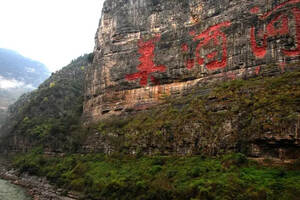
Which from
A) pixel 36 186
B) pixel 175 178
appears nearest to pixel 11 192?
pixel 36 186

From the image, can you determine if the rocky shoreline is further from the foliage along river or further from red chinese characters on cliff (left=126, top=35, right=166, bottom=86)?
red chinese characters on cliff (left=126, top=35, right=166, bottom=86)

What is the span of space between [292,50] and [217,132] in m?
6.95

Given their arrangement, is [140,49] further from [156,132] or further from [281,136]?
[281,136]

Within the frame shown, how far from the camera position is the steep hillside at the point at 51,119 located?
1230 inches

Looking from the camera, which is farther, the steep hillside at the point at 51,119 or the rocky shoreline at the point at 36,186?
the steep hillside at the point at 51,119

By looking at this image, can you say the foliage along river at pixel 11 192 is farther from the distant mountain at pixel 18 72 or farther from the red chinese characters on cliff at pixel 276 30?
the distant mountain at pixel 18 72

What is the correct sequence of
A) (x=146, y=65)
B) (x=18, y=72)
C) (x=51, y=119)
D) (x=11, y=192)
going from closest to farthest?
1. (x=11, y=192)
2. (x=146, y=65)
3. (x=51, y=119)
4. (x=18, y=72)

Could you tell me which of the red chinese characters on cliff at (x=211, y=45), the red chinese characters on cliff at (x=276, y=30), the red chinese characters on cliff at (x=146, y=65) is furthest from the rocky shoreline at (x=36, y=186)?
the red chinese characters on cliff at (x=276, y=30)

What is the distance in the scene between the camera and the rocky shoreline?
20842 mm

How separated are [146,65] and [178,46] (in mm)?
3415

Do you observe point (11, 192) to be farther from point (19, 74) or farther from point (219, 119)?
point (19, 74)

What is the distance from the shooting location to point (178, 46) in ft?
77.8

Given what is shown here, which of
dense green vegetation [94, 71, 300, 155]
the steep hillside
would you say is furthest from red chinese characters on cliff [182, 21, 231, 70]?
the steep hillside

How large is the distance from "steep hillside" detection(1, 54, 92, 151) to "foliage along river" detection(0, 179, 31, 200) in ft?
17.9
